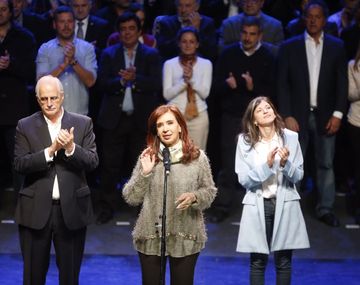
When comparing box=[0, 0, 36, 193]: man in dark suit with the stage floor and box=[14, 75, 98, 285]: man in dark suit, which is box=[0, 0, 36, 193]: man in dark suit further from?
box=[14, 75, 98, 285]: man in dark suit

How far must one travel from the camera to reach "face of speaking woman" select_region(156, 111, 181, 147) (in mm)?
5492

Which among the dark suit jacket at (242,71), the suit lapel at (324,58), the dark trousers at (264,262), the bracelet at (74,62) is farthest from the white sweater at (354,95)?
the dark trousers at (264,262)

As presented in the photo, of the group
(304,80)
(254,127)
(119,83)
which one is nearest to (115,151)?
(119,83)

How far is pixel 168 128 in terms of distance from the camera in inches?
216

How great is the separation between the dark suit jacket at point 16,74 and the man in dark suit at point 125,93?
0.67 meters

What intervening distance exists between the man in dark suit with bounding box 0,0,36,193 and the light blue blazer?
295 cm

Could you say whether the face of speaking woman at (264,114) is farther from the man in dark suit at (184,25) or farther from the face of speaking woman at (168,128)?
the man in dark suit at (184,25)

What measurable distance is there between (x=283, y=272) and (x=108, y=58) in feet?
10.4

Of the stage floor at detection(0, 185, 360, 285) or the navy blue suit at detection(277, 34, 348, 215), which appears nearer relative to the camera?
the stage floor at detection(0, 185, 360, 285)

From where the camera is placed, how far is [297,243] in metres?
6.02

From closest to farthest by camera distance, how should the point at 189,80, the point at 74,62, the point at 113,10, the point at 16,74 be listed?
the point at 74,62 → the point at 16,74 → the point at 189,80 → the point at 113,10

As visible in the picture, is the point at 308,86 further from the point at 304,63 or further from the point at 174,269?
the point at 174,269

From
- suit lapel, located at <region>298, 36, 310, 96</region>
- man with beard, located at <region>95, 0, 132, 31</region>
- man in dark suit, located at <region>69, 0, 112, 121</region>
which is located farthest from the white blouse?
man with beard, located at <region>95, 0, 132, 31</region>

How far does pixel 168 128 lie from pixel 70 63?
293cm
